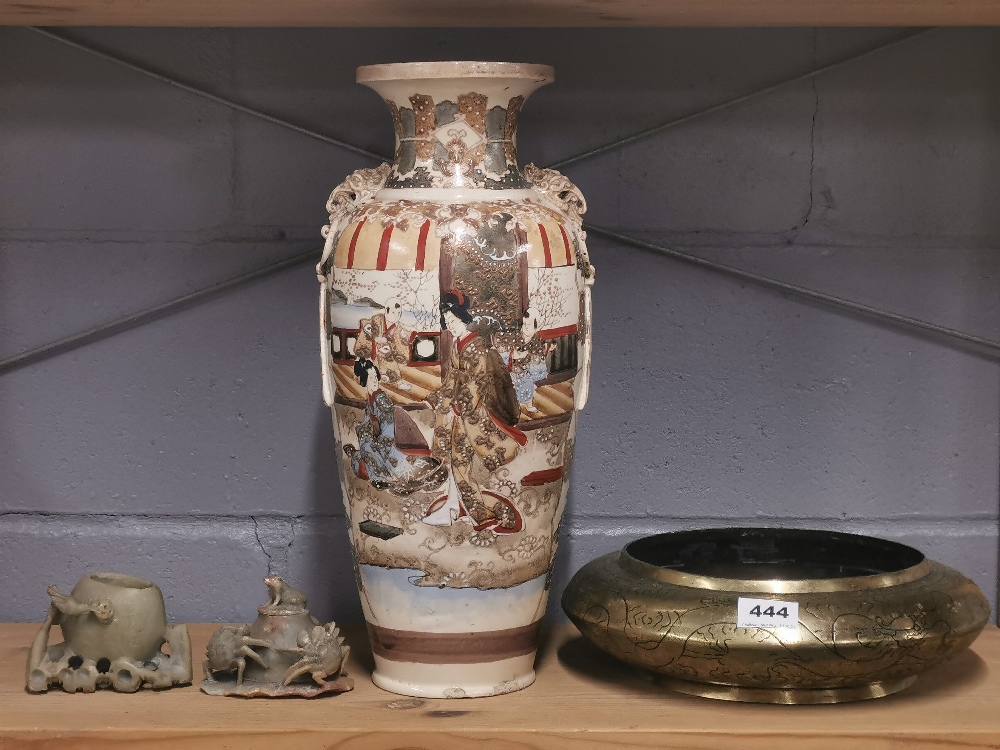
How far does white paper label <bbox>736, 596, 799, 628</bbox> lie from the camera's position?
111 centimetres

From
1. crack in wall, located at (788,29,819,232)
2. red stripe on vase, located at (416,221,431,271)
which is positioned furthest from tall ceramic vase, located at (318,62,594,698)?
crack in wall, located at (788,29,819,232)

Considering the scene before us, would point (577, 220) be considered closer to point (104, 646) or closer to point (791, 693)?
point (791, 693)

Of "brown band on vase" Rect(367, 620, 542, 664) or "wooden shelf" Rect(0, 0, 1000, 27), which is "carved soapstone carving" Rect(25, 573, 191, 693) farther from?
"wooden shelf" Rect(0, 0, 1000, 27)

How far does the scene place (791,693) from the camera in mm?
1157

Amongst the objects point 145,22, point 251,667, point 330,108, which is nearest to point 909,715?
point 251,667

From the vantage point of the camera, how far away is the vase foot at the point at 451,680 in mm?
1199

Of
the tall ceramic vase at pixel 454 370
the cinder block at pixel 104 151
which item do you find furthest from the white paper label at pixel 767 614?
the cinder block at pixel 104 151

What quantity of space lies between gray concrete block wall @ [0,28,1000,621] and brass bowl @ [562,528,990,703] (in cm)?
24

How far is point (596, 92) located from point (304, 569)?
620 mm

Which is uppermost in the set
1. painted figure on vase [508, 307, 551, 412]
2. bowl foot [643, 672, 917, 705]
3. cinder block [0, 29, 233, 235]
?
cinder block [0, 29, 233, 235]

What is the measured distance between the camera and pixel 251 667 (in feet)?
3.92

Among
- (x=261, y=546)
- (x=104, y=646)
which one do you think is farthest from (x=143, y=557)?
(x=104, y=646)

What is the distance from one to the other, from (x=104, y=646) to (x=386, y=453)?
319 millimetres

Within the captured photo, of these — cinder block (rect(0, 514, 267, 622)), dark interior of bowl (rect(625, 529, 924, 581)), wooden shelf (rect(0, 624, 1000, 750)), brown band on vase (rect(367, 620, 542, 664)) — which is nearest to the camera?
wooden shelf (rect(0, 624, 1000, 750))
